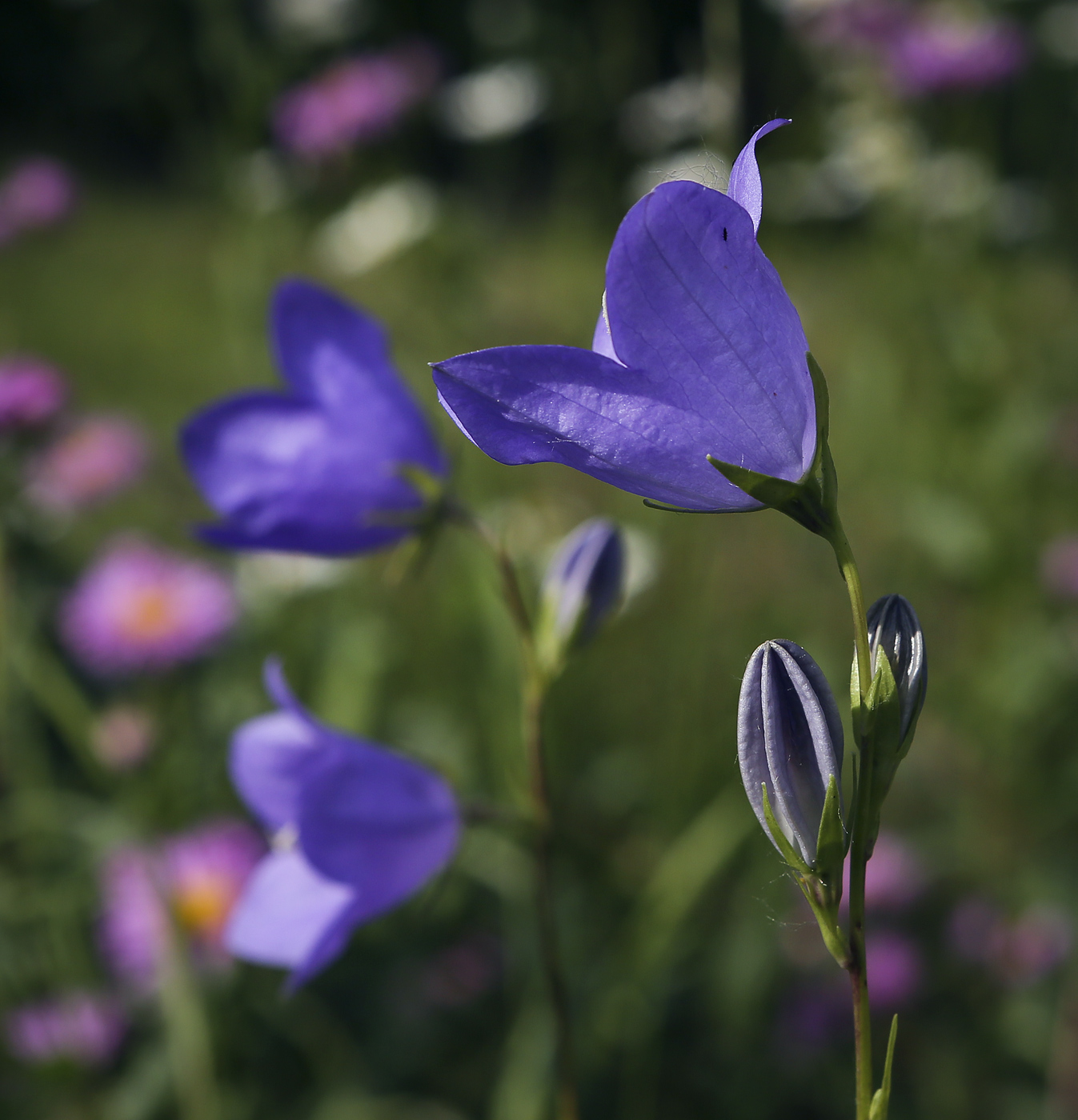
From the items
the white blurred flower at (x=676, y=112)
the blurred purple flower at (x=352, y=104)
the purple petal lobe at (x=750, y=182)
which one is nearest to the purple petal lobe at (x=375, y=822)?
the purple petal lobe at (x=750, y=182)

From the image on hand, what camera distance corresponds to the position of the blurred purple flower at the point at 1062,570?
1.80 meters

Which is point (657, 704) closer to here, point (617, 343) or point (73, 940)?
point (73, 940)

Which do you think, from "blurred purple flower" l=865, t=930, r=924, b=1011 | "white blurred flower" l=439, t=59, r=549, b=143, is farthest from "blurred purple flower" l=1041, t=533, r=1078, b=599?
"white blurred flower" l=439, t=59, r=549, b=143

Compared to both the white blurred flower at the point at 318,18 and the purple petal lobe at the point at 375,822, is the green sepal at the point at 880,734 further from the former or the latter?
the white blurred flower at the point at 318,18

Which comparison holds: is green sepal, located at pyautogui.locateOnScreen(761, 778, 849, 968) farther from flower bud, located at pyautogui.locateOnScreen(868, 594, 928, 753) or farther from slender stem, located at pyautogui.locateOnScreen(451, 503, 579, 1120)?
slender stem, located at pyautogui.locateOnScreen(451, 503, 579, 1120)

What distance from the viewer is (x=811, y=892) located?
0.51 metres

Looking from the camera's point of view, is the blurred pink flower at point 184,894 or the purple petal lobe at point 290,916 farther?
the blurred pink flower at point 184,894

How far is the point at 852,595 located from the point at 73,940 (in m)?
1.38

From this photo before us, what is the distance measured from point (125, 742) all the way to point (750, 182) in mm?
1018

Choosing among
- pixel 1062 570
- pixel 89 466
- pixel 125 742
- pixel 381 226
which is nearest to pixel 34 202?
pixel 89 466

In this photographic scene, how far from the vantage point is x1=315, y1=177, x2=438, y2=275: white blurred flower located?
2.09 metres

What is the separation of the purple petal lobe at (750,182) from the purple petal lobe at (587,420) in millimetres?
33

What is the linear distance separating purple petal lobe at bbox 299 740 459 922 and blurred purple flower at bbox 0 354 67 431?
768 mm

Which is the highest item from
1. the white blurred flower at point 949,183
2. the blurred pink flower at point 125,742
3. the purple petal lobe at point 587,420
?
the purple petal lobe at point 587,420
